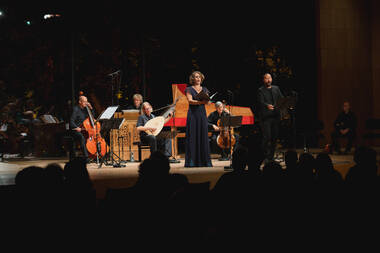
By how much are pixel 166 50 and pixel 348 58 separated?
492 cm

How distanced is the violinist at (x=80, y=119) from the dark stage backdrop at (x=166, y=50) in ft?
9.16

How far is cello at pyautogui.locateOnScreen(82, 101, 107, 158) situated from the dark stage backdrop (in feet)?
10.4

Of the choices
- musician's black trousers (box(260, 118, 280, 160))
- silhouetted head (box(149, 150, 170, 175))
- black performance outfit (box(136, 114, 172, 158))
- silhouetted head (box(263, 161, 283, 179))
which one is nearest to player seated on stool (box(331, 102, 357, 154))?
musician's black trousers (box(260, 118, 280, 160))

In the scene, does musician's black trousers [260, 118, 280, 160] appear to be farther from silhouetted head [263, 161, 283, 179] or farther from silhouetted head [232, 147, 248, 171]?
silhouetted head [263, 161, 283, 179]

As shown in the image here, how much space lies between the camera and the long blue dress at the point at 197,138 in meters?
8.29

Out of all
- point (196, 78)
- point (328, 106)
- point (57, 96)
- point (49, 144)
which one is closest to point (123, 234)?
point (196, 78)

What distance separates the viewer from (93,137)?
9.48 metres

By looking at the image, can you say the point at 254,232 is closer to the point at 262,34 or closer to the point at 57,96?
the point at 262,34

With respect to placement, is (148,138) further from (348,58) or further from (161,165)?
(348,58)

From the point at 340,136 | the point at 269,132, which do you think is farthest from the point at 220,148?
the point at 340,136

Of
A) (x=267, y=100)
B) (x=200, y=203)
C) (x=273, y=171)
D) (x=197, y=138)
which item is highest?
(x=267, y=100)

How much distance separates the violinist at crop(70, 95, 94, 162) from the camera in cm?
974

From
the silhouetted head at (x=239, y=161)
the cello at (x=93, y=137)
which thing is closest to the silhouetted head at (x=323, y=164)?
the silhouetted head at (x=239, y=161)

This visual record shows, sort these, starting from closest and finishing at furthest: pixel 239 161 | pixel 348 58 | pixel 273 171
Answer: pixel 273 171
pixel 239 161
pixel 348 58
